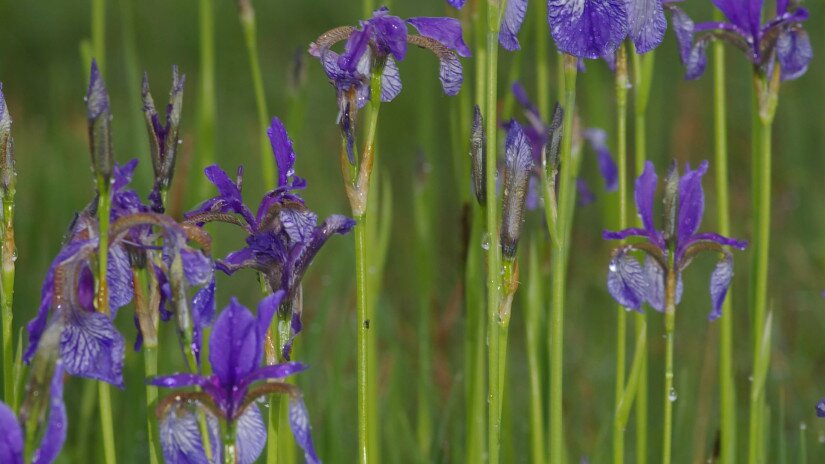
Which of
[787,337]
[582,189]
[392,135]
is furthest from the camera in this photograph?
[392,135]

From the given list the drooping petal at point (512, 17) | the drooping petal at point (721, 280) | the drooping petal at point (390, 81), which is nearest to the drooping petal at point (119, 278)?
the drooping petal at point (390, 81)

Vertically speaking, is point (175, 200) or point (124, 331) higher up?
point (175, 200)

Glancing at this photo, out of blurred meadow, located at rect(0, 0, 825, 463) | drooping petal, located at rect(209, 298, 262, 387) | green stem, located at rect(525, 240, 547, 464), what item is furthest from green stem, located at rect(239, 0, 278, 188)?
drooping petal, located at rect(209, 298, 262, 387)

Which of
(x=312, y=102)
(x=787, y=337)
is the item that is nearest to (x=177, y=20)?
(x=312, y=102)

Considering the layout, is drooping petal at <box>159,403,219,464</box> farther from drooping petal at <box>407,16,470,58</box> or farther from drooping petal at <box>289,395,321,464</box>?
drooping petal at <box>407,16,470,58</box>

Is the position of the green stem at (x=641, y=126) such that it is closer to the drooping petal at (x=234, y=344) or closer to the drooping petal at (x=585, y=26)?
the drooping petal at (x=585, y=26)

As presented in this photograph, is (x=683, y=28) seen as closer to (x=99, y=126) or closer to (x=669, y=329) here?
(x=669, y=329)

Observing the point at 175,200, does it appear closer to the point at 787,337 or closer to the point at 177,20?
the point at 787,337
